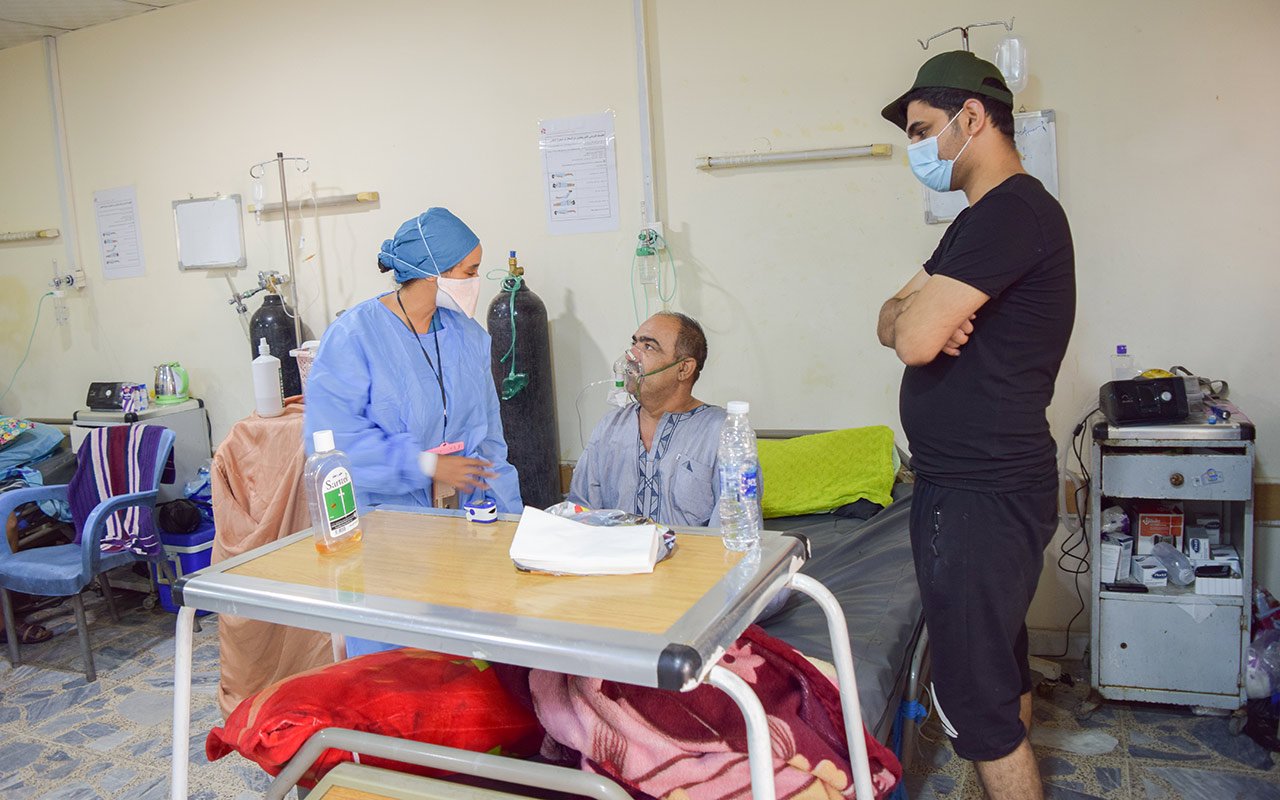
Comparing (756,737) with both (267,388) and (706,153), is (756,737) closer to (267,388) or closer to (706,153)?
(706,153)

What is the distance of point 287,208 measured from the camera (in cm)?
401

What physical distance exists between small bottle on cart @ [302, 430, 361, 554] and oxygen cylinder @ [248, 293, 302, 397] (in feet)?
8.04

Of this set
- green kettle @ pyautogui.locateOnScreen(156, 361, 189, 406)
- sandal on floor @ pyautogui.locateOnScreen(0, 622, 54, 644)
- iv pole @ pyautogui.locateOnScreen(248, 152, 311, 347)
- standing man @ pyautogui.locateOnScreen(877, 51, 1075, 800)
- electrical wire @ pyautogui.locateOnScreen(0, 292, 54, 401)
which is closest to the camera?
standing man @ pyautogui.locateOnScreen(877, 51, 1075, 800)

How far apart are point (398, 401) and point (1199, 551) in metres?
2.25

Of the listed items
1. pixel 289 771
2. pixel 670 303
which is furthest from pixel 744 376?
pixel 289 771

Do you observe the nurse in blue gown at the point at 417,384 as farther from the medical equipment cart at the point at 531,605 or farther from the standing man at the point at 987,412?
the standing man at the point at 987,412

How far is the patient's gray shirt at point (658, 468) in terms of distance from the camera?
2326 mm

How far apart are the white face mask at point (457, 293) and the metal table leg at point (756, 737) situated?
1.57 metres

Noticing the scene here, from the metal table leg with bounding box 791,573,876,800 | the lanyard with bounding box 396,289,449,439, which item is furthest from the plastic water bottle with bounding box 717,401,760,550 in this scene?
the lanyard with bounding box 396,289,449,439

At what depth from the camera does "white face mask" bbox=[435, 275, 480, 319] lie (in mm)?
2408

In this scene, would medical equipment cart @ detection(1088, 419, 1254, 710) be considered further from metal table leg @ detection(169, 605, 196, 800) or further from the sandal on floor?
the sandal on floor

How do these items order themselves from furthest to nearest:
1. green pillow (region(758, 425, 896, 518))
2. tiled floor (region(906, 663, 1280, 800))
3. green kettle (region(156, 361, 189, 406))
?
green kettle (region(156, 361, 189, 406)) < green pillow (region(758, 425, 896, 518)) < tiled floor (region(906, 663, 1280, 800))

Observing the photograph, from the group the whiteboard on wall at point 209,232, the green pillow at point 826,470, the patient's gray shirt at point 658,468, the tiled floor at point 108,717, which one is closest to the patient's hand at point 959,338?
the patient's gray shirt at point 658,468

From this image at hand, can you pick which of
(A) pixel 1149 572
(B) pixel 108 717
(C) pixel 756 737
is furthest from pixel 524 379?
(C) pixel 756 737
